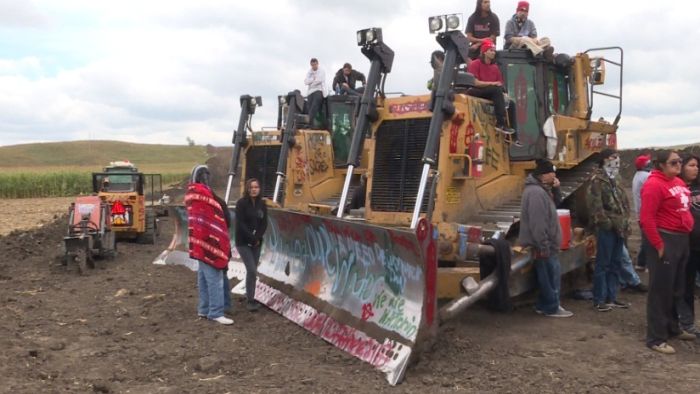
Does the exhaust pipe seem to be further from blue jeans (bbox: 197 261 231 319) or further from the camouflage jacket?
blue jeans (bbox: 197 261 231 319)

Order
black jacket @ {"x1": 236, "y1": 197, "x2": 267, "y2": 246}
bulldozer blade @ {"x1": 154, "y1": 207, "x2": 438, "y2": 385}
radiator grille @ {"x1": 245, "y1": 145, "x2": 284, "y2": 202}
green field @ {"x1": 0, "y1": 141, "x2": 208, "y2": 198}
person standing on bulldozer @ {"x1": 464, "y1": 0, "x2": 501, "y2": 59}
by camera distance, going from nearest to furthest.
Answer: bulldozer blade @ {"x1": 154, "y1": 207, "x2": 438, "y2": 385} < black jacket @ {"x1": 236, "y1": 197, "x2": 267, "y2": 246} < person standing on bulldozer @ {"x1": 464, "y1": 0, "x2": 501, "y2": 59} < radiator grille @ {"x1": 245, "y1": 145, "x2": 284, "y2": 202} < green field @ {"x1": 0, "y1": 141, "x2": 208, "y2": 198}

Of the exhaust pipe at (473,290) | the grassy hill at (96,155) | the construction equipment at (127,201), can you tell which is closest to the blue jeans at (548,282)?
the exhaust pipe at (473,290)

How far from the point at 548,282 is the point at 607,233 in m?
0.94

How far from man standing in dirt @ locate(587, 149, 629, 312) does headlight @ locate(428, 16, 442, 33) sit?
2406mm

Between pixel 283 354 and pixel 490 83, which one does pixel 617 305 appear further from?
pixel 283 354

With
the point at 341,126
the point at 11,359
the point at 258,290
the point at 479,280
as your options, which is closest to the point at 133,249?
the point at 341,126

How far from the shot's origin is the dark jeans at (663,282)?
635cm

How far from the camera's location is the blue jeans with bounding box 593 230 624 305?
314 inches

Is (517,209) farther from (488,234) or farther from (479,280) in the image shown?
(479,280)

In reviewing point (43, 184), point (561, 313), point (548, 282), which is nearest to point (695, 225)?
point (548, 282)

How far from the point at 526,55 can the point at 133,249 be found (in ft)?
33.2

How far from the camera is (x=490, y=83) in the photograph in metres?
8.34

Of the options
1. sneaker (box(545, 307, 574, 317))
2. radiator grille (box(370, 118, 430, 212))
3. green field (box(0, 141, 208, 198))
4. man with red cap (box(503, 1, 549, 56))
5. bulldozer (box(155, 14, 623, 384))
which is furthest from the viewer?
green field (box(0, 141, 208, 198))

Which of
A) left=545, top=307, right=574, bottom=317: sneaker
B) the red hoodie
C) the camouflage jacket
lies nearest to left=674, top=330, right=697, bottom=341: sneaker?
the red hoodie
